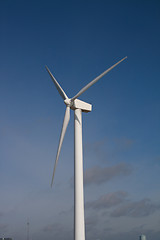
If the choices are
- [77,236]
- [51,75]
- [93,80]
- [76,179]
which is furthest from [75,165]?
[51,75]

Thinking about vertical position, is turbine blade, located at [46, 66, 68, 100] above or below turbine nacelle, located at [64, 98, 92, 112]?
above

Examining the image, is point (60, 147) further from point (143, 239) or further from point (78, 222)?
point (143, 239)

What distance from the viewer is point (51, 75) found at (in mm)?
43062

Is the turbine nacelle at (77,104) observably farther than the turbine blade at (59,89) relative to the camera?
No

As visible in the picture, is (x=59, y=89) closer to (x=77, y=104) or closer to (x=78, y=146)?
(x=77, y=104)

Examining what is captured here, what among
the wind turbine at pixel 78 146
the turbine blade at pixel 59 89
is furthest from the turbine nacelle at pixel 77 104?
the turbine blade at pixel 59 89

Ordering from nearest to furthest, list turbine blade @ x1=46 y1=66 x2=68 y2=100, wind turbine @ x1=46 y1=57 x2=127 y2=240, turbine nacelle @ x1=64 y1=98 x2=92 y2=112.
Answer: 1. wind turbine @ x1=46 y1=57 x2=127 y2=240
2. turbine nacelle @ x1=64 y1=98 x2=92 y2=112
3. turbine blade @ x1=46 y1=66 x2=68 y2=100

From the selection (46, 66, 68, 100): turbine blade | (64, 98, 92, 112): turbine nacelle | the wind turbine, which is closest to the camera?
the wind turbine

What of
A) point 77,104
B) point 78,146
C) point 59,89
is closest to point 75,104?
point 77,104

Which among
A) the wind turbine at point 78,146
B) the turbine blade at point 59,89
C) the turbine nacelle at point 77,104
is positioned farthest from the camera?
the turbine blade at point 59,89

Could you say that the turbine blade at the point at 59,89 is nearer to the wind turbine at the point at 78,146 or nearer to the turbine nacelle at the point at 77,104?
the wind turbine at the point at 78,146

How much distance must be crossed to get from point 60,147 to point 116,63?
44.0 ft

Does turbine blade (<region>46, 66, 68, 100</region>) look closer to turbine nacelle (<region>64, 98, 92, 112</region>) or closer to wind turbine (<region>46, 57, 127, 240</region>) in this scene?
wind turbine (<region>46, 57, 127, 240</region>)

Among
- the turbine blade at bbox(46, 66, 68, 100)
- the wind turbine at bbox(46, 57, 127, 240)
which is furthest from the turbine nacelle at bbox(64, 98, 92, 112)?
the turbine blade at bbox(46, 66, 68, 100)
